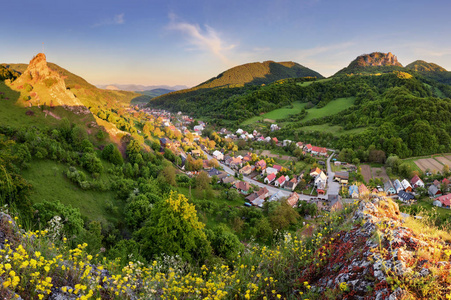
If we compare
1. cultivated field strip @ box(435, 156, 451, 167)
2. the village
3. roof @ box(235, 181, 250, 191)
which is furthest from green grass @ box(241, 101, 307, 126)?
roof @ box(235, 181, 250, 191)

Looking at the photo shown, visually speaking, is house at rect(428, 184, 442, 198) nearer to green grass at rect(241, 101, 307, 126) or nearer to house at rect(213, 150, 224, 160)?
house at rect(213, 150, 224, 160)

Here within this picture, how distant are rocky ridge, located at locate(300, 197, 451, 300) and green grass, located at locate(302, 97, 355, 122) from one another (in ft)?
287

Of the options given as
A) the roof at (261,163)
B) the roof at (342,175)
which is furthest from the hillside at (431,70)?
the roof at (261,163)

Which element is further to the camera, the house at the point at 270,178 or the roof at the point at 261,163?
the roof at the point at 261,163

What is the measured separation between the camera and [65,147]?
25.6m

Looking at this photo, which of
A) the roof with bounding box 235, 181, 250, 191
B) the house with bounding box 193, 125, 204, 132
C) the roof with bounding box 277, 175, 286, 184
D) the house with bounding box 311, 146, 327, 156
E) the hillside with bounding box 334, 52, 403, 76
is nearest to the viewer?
the roof with bounding box 235, 181, 250, 191

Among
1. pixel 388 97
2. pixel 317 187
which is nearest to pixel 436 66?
pixel 388 97

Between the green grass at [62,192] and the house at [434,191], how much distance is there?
46.7 meters

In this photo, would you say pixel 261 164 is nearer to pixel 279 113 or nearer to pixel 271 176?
pixel 271 176

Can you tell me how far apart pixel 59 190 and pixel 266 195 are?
27954 mm

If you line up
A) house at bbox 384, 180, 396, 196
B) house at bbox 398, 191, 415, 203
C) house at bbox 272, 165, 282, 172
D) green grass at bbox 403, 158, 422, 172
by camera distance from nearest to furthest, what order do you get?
house at bbox 398, 191, 415, 203, house at bbox 384, 180, 396, 196, green grass at bbox 403, 158, 422, 172, house at bbox 272, 165, 282, 172

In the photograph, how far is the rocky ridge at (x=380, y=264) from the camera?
11.5 ft

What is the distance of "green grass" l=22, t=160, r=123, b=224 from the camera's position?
59.2ft

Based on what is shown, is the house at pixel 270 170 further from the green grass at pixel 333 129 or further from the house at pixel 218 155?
the green grass at pixel 333 129
